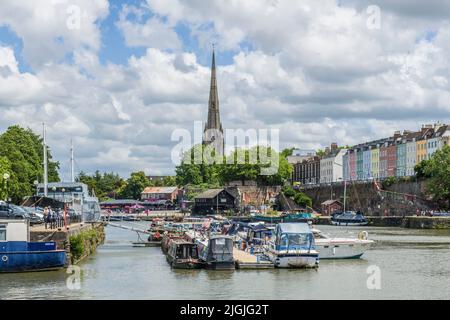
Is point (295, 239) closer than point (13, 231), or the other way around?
point (13, 231)

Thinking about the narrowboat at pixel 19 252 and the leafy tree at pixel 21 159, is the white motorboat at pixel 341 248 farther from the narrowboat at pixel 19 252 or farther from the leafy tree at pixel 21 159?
the leafy tree at pixel 21 159

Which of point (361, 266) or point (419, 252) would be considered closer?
point (361, 266)

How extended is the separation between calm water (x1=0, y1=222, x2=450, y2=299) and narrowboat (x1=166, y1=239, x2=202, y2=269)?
24.9 inches

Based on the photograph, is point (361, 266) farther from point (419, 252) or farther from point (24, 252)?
point (24, 252)

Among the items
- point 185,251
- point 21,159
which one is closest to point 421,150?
point 21,159

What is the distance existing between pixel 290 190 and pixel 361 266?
4718 inches

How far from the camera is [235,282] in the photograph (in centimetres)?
4184

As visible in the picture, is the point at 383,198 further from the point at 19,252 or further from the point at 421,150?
the point at 19,252

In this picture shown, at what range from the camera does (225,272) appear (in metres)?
45.8

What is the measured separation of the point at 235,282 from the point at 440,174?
265ft

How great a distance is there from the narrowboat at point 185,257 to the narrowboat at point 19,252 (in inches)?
287

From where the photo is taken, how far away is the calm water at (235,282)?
38.1 metres

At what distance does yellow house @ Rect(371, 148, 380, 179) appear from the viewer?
573 ft
